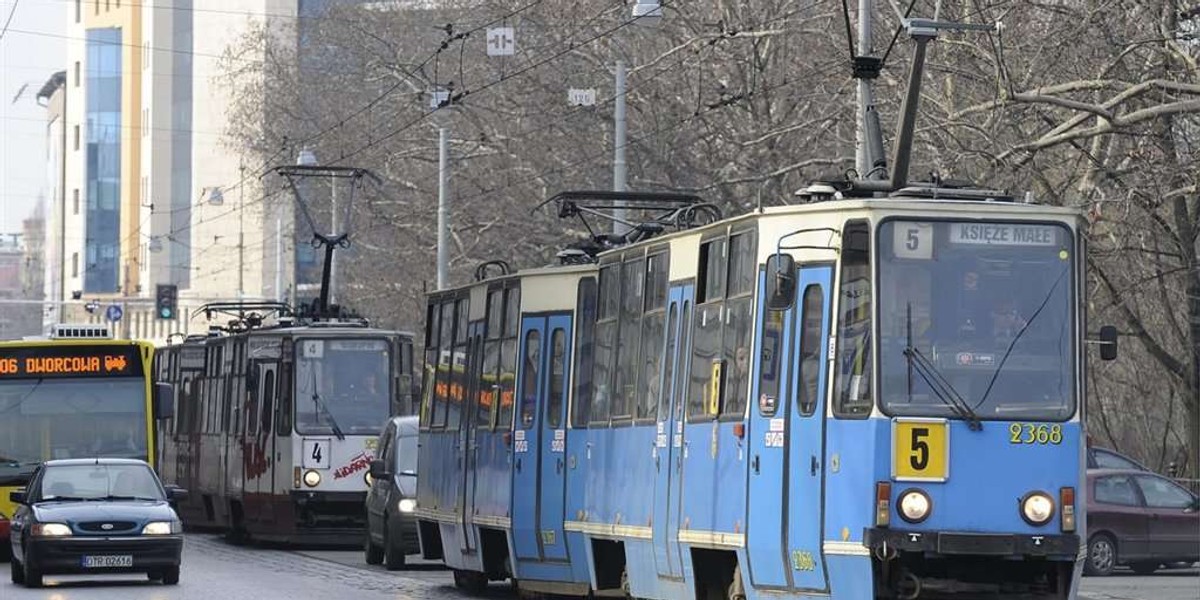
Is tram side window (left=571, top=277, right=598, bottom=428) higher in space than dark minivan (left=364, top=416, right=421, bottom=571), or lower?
higher

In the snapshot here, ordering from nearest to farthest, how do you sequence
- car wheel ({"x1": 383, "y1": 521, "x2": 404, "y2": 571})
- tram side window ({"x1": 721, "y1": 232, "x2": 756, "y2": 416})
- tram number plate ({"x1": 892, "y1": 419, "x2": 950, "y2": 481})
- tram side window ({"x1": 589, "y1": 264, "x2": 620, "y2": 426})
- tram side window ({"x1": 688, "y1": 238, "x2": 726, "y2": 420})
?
1. tram number plate ({"x1": 892, "y1": 419, "x2": 950, "y2": 481})
2. tram side window ({"x1": 721, "y1": 232, "x2": 756, "y2": 416})
3. tram side window ({"x1": 688, "y1": 238, "x2": 726, "y2": 420})
4. tram side window ({"x1": 589, "y1": 264, "x2": 620, "y2": 426})
5. car wheel ({"x1": 383, "y1": 521, "x2": 404, "y2": 571})

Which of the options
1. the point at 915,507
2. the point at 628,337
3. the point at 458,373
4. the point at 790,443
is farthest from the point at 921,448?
the point at 458,373

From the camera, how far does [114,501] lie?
25906mm

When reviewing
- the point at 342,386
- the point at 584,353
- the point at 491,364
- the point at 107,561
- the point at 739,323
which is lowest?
the point at 107,561

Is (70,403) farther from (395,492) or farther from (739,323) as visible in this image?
(739,323)

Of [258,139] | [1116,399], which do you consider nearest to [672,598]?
[1116,399]

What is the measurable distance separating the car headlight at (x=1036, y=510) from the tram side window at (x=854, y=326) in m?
1.04

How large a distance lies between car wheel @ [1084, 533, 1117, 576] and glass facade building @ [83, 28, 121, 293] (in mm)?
98402

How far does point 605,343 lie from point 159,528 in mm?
6947

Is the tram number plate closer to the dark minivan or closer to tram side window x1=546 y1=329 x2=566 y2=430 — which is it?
tram side window x1=546 y1=329 x2=566 y2=430

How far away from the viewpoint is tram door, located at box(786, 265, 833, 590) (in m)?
15.1

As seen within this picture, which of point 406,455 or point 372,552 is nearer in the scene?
point 406,455

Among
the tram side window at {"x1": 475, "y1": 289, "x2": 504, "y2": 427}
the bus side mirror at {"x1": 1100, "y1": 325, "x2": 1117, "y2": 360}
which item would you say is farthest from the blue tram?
the tram side window at {"x1": 475, "y1": 289, "x2": 504, "y2": 427}

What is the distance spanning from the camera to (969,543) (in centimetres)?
1449
